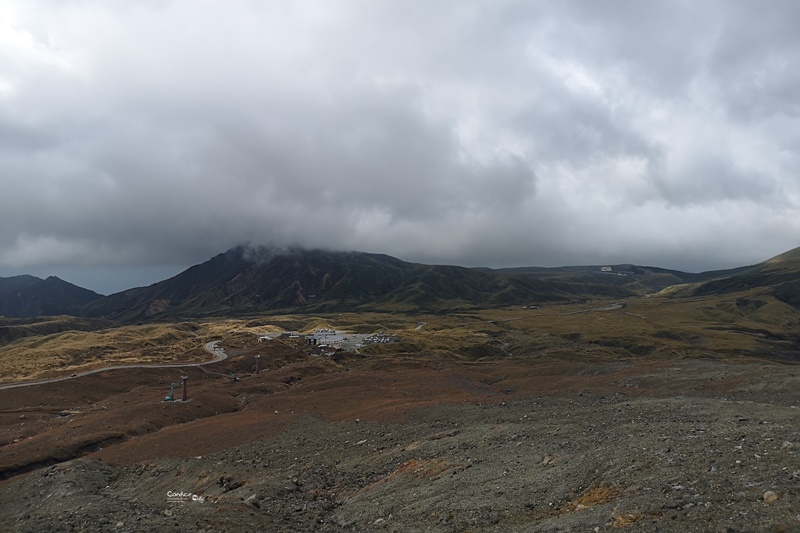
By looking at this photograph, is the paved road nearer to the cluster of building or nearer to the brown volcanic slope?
the brown volcanic slope

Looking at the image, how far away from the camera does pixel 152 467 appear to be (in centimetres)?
2956

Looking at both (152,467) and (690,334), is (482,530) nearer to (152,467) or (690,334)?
(152,467)

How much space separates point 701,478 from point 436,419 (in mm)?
19911

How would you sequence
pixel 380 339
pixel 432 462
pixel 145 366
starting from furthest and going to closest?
pixel 380 339
pixel 145 366
pixel 432 462

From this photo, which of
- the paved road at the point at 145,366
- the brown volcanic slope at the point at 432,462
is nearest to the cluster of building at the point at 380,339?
the paved road at the point at 145,366

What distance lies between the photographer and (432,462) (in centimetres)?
2225

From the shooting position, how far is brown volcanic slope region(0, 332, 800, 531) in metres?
13.4

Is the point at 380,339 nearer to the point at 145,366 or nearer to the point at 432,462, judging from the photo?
the point at 145,366

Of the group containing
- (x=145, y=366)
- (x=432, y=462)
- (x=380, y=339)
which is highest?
(x=432, y=462)

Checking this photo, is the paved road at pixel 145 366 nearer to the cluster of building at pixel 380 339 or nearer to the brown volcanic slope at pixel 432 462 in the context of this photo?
the brown volcanic slope at pixel 432 462

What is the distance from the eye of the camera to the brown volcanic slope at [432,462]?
→ 1345 cm

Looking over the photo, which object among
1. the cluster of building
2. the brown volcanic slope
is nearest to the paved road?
the brown volcanic slope

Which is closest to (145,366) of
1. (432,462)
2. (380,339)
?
(380,339)

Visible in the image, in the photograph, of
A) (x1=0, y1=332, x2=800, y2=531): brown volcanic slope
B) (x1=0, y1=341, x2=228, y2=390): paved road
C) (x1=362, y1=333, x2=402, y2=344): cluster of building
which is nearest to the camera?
(x1=0, y1=332, x2=800, y2=531): brown volcanic slope
